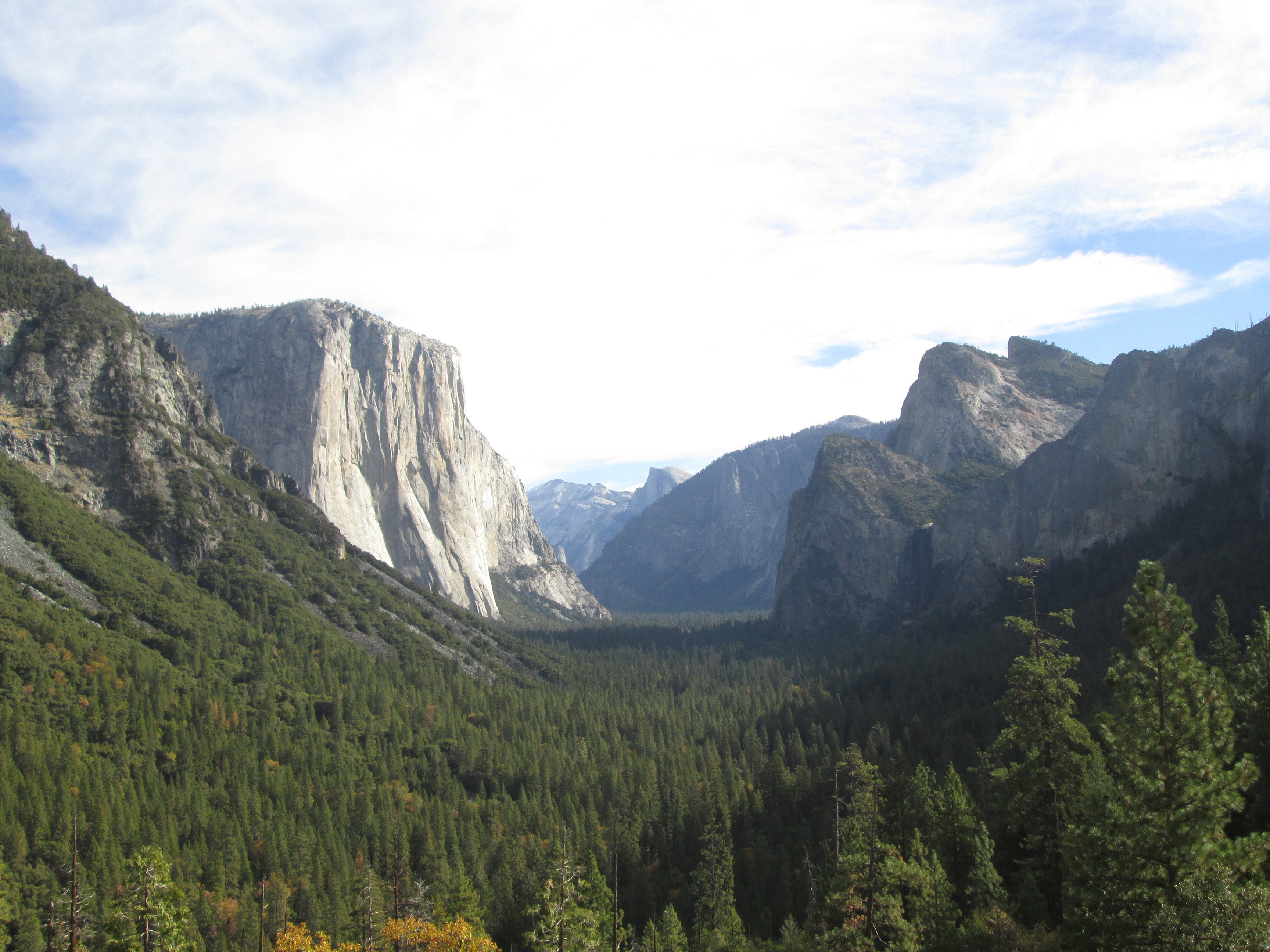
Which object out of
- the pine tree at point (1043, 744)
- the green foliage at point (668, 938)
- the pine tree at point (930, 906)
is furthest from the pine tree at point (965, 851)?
the green foliage at point (668, 938)

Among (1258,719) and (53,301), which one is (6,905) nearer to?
(1258,719)

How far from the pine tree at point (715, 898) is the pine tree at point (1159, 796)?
3510cm

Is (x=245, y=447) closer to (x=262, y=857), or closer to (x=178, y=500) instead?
(x=178, y=500)

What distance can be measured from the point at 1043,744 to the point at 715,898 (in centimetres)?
3662

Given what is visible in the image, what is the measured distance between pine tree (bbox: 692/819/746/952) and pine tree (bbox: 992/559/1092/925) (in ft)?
83.3

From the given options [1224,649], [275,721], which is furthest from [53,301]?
[1224,649]

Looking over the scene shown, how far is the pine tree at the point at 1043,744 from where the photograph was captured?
32625 millimetres

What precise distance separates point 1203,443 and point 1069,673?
261ft

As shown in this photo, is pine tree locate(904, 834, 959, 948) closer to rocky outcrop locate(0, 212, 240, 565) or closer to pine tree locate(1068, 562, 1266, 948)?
pine tree locate(1068, 562, 1266, 948)

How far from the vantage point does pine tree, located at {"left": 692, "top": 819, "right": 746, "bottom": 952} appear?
177 feet

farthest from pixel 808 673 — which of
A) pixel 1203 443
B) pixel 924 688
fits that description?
pixel 1203 443

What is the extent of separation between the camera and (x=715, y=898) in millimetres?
60656

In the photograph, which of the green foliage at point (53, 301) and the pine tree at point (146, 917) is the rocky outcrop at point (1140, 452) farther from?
the green foliage at point (53, 301)

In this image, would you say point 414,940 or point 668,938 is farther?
point 668,938
